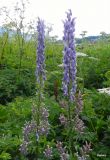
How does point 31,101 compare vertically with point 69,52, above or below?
below

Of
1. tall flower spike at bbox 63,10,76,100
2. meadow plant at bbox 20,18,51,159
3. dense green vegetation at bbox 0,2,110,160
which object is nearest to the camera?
tall flower spike at bbox 63,10,76,100

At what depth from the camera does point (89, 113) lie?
16.8 ft

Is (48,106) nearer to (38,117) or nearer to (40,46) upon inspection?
(38,117)

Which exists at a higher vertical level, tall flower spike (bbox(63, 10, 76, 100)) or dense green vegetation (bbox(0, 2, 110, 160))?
tall flower spike (bbox(63, 10, 76, 100))

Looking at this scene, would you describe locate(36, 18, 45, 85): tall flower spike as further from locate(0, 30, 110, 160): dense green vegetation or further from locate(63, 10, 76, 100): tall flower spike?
locate(0, 30, 110, 160): dense green vegetation

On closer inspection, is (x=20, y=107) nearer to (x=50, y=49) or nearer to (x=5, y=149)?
(x=5, y=149)

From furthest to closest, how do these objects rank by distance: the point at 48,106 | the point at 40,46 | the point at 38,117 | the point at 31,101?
the point at 31,101 < the point at 48,106 < the point at 38,117 < the point at 40,46

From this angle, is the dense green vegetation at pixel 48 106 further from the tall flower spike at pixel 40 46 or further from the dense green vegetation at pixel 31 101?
the tall flower spike at pixel 40 46

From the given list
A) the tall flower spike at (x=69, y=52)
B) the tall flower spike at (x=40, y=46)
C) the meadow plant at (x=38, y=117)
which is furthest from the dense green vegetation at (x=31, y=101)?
the tall flower spike at (x=69, y=52)

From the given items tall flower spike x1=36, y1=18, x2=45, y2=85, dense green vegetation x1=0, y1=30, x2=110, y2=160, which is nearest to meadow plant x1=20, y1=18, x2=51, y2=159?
tall flower spike x1=36, y1=18, x2=45, y2=85

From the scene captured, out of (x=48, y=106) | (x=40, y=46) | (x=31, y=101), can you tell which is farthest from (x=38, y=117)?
(x=31, y=101)

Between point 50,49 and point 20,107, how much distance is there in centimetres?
561

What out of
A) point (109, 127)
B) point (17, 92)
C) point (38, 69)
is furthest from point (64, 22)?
point (17, 92)

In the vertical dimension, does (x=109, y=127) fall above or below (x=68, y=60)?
below
